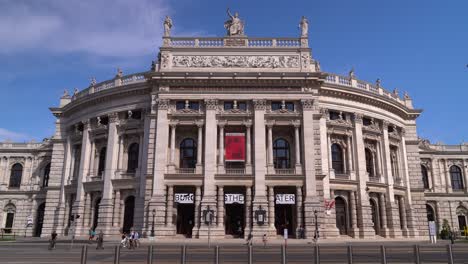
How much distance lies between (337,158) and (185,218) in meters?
19.9

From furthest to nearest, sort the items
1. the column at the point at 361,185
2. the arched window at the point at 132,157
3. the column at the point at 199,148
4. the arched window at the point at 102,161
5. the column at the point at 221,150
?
1. the arched window at the point at 102,161
2. the arched window at the point at 132,157
3. the column at the point at 361,185
4. the column at the point at 199,148
5. the column at the point at 221,150

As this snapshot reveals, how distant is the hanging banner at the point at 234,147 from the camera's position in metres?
43.7

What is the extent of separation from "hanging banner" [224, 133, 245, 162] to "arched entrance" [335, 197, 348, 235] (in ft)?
42.6

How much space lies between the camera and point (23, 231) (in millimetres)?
62594

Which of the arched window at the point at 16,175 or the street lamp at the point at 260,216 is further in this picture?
the arched window at the point at 16,175

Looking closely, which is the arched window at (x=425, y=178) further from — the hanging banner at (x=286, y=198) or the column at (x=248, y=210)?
the column at (x=248, y=210)

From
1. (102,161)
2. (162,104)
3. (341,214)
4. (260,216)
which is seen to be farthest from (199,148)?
(341,214)

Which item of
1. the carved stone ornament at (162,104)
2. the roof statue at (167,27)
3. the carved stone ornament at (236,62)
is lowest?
the carved stone ornament at (162,104)

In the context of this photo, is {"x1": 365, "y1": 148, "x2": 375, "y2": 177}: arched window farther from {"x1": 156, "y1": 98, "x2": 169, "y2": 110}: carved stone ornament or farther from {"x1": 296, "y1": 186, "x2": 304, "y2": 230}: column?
{"x1": 156, "y1": 98, "x2": 169, "y2": 110}: carved stone ornament

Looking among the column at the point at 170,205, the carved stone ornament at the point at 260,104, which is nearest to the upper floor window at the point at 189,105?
the carved stone ornament at the point at 260,104

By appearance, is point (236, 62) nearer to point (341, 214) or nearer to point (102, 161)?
point (102, 161)

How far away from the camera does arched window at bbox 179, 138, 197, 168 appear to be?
46.0 metres

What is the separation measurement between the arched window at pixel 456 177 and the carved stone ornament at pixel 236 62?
39.8 metres

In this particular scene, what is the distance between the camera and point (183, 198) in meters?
42.9
